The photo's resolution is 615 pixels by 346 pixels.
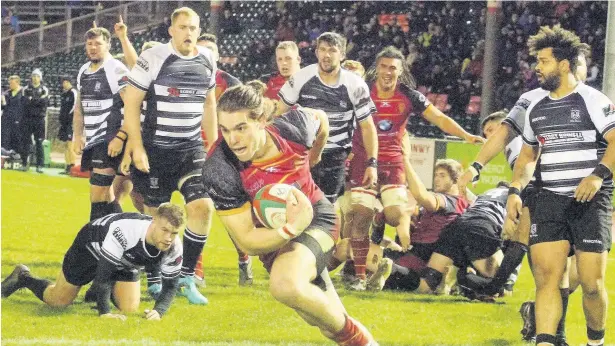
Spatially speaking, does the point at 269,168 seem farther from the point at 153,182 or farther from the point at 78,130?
the point at 78,130

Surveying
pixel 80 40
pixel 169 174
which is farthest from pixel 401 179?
pixel 80 40

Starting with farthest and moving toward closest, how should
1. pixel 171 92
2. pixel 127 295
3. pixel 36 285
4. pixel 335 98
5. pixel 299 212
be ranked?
pixel 335 98, pixel 171 92, pixel 36 285, pixel 127 295, pixel 299 212

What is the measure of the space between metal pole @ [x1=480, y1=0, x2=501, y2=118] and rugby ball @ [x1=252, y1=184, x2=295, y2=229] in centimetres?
1526

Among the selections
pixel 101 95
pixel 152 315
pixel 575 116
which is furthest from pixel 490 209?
pixel 101 95

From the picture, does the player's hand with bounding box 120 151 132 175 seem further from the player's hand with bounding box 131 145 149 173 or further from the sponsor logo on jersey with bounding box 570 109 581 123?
the sponsor logo on jersey with bounding box 570 109 581 123

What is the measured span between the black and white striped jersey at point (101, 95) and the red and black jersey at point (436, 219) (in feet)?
9.68

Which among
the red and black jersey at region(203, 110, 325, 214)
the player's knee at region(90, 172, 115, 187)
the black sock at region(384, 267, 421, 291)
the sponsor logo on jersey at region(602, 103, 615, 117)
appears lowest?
the black sock at region(384, 267, 421, 291)

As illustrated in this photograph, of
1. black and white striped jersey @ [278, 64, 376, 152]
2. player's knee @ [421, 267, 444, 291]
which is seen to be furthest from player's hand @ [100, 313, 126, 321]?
player's knee @ [421, 267, 444, 291]

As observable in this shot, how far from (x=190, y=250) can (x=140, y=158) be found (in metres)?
0.85

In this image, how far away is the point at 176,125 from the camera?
920 centimetres

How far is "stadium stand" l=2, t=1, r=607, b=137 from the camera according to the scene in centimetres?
2220

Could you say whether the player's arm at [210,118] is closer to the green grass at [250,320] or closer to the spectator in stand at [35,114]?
the green grass at [250,320]

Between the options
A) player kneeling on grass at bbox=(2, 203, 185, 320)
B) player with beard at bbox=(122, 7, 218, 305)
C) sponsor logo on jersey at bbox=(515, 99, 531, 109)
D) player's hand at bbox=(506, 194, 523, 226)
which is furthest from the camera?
player with beard at bbox=(122, 7, 218, 305)

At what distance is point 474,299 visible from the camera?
9883 millimetres
